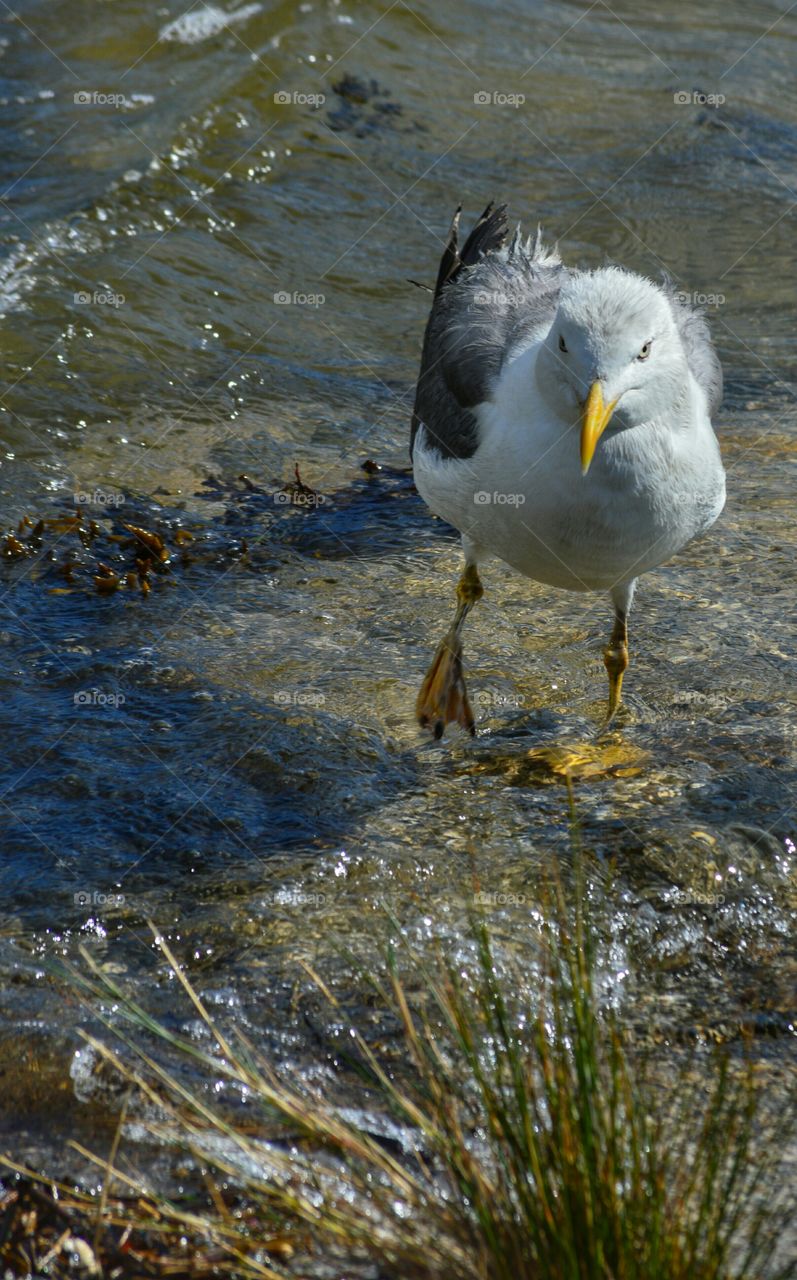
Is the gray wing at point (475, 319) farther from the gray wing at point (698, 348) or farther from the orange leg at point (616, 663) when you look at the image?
the orange leg at point (616, 663)

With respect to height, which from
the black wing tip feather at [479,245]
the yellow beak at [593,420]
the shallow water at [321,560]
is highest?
the yellow beak at [593,420]

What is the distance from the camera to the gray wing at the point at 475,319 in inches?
198

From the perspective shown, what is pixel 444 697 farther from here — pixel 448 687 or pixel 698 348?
pixel 698 348

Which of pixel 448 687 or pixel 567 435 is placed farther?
pixel 448 687

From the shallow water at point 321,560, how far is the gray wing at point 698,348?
3.50 ft

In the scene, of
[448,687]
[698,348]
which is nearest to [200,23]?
[698,348]

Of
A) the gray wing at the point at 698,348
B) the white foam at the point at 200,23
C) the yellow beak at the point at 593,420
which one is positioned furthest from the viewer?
the white foam at the point at 200,23

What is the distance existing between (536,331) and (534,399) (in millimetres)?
446

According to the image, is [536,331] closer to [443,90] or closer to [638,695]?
[638,695]

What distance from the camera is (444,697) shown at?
5.29 m

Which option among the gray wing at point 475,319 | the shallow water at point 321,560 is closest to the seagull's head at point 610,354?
the gray wing at point 475,319

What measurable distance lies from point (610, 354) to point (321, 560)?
2.76 metres

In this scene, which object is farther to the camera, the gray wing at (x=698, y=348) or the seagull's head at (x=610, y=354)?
the gray wing at (x=698, y=348)

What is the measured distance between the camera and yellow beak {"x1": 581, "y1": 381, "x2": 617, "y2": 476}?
4008mm
